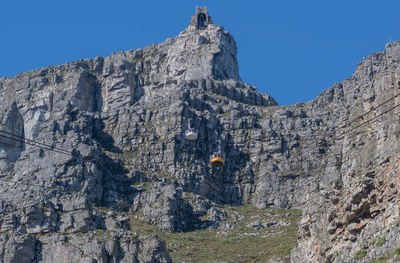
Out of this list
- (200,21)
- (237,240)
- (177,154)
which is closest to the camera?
(237,240)

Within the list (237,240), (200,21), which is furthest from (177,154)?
(200,21)

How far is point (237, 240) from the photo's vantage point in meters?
130

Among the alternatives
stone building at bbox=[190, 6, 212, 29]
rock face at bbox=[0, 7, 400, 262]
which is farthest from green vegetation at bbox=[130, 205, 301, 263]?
stone building at bbox=[190, 6, 212, 29]

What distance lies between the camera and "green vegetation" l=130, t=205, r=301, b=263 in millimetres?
119812

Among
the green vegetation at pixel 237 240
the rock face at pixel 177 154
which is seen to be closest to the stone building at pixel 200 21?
the rock face at pixel 177 154

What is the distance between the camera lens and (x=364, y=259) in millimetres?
68875

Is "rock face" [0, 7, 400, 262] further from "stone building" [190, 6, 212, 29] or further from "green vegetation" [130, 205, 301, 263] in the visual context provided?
"green vegetation" [130, 205, 301, 263]

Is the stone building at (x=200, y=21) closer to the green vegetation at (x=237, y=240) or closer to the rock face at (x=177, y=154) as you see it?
the rock face at (x=177, y=154)

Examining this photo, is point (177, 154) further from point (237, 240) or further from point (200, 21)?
point (200, 21)

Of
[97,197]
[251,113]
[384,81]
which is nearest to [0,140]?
[97,197]

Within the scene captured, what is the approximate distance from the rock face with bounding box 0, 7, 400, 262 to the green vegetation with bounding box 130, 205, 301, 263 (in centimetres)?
333

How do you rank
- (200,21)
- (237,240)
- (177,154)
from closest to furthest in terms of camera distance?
(237,240) < (177,154) < (200,21)

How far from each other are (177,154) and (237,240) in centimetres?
2811

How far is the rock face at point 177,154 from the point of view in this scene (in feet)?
259
